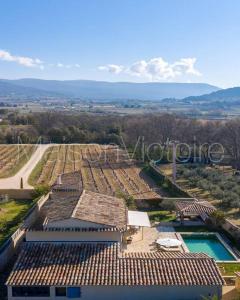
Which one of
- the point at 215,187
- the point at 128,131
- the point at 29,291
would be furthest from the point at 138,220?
the point at 128,131

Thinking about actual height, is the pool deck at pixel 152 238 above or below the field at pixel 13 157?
above

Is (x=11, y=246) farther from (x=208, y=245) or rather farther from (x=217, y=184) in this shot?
(x=217, y=184)

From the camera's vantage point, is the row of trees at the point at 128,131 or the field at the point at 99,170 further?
the row of trees at the point at 128,131

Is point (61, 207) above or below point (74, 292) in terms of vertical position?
above

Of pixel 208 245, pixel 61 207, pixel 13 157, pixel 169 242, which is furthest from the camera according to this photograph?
pixel 13 157

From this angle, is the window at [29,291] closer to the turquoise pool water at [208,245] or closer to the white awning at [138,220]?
the white awning at [138,220]

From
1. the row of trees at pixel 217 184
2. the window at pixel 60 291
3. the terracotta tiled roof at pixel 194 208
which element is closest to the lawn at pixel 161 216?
the terracotta tiled roof at pixel 194 208

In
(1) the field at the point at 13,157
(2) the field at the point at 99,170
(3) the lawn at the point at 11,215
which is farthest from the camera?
(1) the field at the point at 13,157

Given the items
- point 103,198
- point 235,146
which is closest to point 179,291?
point 103,198
